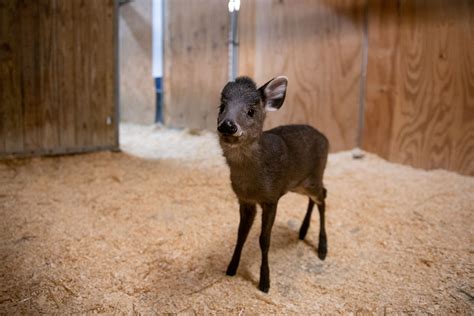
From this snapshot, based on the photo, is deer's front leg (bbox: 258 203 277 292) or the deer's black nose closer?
the deer's black nose

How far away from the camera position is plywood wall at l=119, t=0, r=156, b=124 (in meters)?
9.48

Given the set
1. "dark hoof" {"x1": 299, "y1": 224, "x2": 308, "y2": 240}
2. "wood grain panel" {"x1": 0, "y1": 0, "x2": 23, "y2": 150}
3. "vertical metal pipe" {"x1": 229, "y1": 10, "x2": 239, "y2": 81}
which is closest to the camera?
"dark hoof" {"x1": 299, "y1": 224, "x2": 308, "y2": 240}

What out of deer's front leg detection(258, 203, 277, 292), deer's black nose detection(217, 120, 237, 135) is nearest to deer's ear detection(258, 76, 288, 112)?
deer's black nose detection(217, 120, 237, 135)

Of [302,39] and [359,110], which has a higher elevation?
[302,39]

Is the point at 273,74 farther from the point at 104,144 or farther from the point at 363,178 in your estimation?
the point at 104,144

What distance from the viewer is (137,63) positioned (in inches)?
393

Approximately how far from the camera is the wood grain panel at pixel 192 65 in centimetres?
738

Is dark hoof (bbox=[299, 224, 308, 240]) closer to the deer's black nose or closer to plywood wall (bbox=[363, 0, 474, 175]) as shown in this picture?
the deer's black nose

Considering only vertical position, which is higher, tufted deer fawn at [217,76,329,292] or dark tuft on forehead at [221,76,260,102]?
dark tuft on forehead at [221,76,260,102]

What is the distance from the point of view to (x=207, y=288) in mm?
2926

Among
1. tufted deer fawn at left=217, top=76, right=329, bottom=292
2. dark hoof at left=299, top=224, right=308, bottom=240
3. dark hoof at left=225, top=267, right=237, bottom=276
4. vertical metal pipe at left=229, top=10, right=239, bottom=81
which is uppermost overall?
vertical metal pipe at left=229, top=10, right=239, bottom=81

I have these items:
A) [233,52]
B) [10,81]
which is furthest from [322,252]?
[233,52]

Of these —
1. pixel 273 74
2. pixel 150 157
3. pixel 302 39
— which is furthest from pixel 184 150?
pixel 302 39

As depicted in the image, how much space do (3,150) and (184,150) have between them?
9.44 ft
